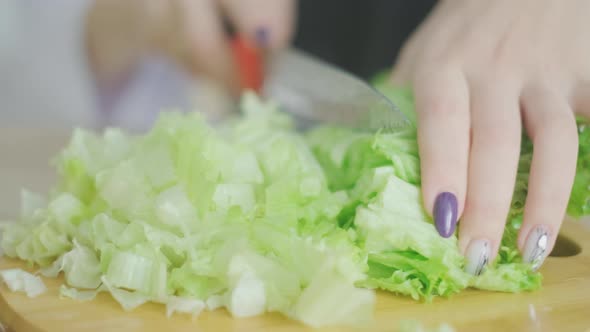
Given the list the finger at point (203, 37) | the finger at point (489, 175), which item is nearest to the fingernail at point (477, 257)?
the finger at point (489, 175)

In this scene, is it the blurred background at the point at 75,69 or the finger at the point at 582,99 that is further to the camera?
the blurred background at the point at 75,69

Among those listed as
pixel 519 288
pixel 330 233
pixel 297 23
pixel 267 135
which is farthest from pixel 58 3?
pixel 519 288

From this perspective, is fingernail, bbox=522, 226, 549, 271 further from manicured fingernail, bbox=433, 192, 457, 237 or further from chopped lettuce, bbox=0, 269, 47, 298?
chopped lettuce, bbox=0, 269, 47, 298

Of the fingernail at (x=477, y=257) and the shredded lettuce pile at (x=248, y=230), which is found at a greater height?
the shredded lettuce pile at (x=248, y=230)

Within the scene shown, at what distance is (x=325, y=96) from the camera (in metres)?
1.78

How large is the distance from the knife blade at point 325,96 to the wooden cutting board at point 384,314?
1.24ft

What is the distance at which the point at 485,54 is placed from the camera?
134cm

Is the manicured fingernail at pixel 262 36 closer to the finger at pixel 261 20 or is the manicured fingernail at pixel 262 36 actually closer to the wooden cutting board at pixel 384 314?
the finger at pixel 261 20

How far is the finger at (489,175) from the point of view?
1.10 m

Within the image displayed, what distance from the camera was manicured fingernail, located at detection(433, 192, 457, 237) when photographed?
1091 millimetres

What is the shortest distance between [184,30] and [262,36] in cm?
38

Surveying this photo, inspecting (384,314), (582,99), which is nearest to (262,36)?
(582,99)

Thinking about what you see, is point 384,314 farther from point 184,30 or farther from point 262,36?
point 184,30

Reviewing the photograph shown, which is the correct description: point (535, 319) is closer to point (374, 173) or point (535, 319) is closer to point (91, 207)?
point (374, 173)
